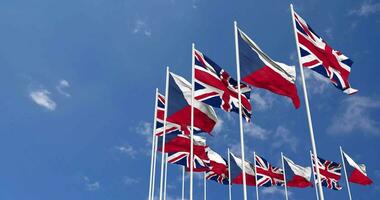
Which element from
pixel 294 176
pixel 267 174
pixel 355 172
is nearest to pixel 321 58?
pixel 267 174

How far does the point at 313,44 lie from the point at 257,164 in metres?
17.8

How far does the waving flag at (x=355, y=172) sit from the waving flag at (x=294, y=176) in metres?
3.80

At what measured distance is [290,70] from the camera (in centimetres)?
1571

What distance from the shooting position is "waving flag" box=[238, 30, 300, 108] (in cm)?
1535

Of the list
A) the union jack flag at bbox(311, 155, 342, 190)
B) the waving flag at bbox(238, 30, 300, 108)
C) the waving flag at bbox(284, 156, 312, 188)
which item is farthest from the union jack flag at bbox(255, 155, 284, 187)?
the waving flag at bbox(238, 30, 300, 108)

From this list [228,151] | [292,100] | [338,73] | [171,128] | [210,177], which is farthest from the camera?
[210,177]

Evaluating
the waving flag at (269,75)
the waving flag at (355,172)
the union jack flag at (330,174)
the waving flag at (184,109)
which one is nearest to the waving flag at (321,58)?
the waving flag at (269,75)

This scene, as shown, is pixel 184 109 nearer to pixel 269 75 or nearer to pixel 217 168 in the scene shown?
pixel 269 75

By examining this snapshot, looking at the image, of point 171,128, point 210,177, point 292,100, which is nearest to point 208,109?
point 171,128

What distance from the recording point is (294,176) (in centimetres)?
3394

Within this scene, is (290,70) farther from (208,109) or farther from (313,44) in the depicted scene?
(208,109)

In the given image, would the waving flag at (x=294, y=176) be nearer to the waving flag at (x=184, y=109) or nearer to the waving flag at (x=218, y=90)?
the waving flag at (x=184, y=109)

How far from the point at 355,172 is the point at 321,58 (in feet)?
73.7

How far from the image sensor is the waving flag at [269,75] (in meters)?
15.4
